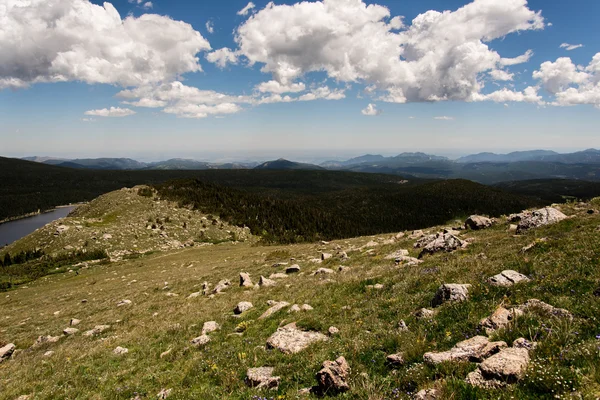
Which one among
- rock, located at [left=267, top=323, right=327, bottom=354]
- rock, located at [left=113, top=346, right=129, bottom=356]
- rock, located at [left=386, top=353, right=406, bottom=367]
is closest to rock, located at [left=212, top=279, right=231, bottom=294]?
rock, located at [left=113, top=346, right=129, bottom=356]

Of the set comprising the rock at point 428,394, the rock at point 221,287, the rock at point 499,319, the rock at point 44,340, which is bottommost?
the rock at point 44,340

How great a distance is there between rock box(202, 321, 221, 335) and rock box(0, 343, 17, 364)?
12233 mm

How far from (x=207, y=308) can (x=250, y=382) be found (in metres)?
10.1

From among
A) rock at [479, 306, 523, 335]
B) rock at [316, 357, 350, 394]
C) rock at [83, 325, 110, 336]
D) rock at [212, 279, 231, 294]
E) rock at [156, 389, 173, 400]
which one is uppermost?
rock at [479, 306, 523, 335]

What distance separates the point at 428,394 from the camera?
559cm

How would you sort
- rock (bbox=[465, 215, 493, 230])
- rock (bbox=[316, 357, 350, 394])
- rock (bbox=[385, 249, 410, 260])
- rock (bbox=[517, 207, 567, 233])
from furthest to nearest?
rock (bbox=[465, 215, 493, 230])
rock (bbox=[385, 249, 410, 260])
rock (bbox=[517, 207, 567, 233])
rock (bbox=[316, 357, 350, 394])

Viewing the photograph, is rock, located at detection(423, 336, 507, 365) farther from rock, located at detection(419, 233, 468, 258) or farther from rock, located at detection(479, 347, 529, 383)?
rock, located at detection(419, 233, 468, 258)

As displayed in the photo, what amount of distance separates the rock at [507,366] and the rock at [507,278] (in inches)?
188

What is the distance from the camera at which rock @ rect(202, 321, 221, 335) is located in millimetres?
13412

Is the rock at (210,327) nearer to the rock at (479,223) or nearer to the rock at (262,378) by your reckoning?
the rock at (262,378)

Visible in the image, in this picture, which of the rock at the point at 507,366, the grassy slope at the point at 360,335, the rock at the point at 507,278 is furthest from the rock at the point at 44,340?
the rock at the point at 507,278

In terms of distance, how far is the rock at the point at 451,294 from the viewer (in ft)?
31.8

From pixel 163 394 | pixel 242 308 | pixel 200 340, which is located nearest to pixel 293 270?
pixel 242 308

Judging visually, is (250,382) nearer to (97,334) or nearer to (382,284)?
(382,284)
